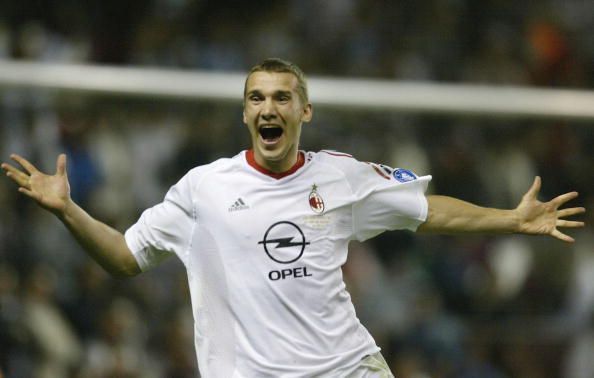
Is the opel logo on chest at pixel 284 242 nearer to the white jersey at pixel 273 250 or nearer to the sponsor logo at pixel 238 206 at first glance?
the white jersey at pixel 273 250

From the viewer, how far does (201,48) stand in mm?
11797

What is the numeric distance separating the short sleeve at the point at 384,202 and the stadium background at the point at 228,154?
3.23m

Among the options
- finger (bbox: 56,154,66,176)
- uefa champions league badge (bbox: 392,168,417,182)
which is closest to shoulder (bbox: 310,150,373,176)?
uefa champions league badge (bbox: 392,168,417,182)

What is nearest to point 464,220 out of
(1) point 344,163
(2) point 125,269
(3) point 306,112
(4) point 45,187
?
(1) point 344,163

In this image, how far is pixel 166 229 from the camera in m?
5.36

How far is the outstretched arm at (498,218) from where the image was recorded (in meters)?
5.57

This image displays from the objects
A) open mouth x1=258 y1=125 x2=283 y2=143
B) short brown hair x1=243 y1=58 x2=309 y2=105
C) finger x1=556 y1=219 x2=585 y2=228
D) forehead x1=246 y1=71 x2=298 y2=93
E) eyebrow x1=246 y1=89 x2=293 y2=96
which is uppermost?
short brown hair x1=243 y1=58 x2=309 y2=105

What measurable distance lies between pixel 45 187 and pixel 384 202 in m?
1.55

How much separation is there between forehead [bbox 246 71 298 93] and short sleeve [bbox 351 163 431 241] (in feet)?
1.70

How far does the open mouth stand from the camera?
17.9ft

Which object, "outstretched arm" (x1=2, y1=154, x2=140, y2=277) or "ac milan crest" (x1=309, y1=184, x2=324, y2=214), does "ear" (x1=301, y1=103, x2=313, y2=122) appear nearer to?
"ac milan crest" (x1=309, y1=184, x2=324, y2=214)

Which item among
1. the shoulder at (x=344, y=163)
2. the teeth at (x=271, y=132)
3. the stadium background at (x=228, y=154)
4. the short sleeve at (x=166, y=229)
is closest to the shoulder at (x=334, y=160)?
the shoulder at (x=344, y=163)

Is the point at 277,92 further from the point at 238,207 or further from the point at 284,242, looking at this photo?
the point at 284,242

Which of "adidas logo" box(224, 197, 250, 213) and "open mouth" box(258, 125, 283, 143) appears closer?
"adidas logo" box(224, 197, 250, 213)
